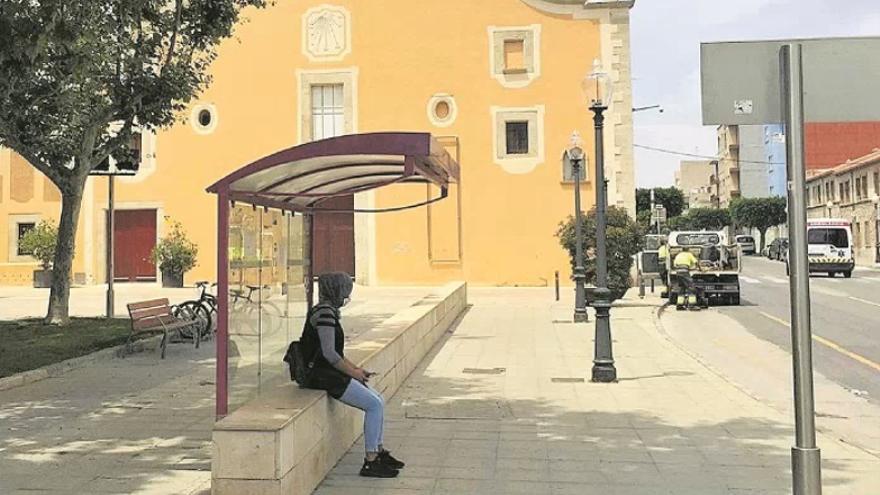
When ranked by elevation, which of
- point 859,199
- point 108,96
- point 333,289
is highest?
point 859,199

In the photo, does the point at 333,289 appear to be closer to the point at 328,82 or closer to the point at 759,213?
the point at 328,82

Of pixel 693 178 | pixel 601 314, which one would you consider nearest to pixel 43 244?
pixel 601 314

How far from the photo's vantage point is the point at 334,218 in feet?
99.1

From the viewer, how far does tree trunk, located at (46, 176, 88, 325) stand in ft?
46.8

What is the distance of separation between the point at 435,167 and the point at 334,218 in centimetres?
2446

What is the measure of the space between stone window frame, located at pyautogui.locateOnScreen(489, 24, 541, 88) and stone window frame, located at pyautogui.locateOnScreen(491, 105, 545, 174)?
969 millimetres

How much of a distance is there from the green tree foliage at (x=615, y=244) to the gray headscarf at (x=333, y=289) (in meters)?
16.1

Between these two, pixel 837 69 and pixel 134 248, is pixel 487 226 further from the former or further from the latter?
pixel 837 69

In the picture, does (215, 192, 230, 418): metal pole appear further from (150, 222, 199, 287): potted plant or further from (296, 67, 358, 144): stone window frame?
(296, 67, 358, 144): stone window frame

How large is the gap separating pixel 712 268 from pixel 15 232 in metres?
24.4

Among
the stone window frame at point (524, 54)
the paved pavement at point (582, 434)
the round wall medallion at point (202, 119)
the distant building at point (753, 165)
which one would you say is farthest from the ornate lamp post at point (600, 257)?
the distant building at point (753, 165)

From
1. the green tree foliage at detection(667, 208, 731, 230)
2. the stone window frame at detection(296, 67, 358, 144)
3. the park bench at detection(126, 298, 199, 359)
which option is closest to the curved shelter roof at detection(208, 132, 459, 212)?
the park bench at detection(126, 298, 199, 359)

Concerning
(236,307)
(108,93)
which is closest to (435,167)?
(236,307)

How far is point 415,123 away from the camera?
2906 cm
